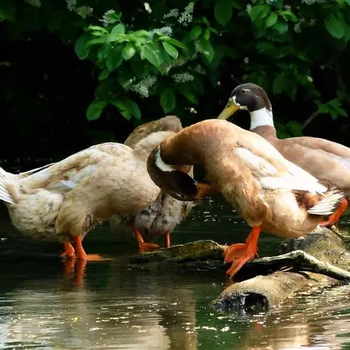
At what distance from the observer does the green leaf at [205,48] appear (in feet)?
34.6

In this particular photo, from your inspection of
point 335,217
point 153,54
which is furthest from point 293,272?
point 153,54

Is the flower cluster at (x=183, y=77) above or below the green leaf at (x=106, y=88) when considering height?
above

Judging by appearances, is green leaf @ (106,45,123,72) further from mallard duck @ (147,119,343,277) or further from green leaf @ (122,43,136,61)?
mallard duck @ (147,119,343,277)

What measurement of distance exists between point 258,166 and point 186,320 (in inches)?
55.6

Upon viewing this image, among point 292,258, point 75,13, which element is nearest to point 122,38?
point 75,13

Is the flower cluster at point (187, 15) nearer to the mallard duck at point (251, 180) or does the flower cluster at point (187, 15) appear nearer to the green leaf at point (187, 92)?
the green leaf at point (187, 92)

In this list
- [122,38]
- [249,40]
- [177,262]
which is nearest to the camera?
[177,262]

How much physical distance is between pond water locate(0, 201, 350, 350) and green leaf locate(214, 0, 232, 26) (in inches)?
114

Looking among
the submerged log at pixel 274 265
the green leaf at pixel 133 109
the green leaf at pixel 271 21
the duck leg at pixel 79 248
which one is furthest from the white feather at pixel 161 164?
the green leaf at pixel 271 21

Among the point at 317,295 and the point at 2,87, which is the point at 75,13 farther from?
the point at 317,295

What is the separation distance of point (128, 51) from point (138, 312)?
3577mm

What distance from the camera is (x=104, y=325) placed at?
600cm

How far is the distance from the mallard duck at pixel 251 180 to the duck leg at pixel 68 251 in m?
1.32

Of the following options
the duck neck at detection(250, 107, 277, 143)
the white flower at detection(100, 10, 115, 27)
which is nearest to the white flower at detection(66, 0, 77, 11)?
the white flower at detection(100, 10, 115, 27)
